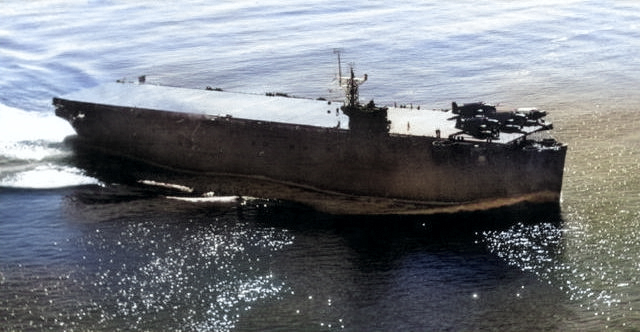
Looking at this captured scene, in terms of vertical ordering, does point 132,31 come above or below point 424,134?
above

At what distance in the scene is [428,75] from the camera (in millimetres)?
77250

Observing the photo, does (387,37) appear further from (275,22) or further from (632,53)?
(632,53)

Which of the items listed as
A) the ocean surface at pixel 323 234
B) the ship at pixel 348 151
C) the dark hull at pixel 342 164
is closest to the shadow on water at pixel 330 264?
the ocean surface at pixel 323 234

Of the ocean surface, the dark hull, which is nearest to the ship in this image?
the dark hull

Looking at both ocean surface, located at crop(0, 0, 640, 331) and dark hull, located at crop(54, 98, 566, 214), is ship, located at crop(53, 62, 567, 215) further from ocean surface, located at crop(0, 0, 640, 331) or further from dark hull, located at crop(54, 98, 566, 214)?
ocean surface, located at crop(0, 0, 640, 331)

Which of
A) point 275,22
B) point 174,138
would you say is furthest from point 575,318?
point 275,22

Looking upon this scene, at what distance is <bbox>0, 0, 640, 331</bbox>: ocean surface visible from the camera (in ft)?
118

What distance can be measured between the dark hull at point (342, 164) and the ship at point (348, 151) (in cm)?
7

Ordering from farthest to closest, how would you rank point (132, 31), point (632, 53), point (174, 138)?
point (132, 31) < point (632, 53) < point (174, 138)

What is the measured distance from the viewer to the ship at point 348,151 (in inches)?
1853

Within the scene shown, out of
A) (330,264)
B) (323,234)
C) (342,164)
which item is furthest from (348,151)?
(330,264)

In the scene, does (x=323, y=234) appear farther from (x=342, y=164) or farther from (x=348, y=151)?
(x=348, y=151)

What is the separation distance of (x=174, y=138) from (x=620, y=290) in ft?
108

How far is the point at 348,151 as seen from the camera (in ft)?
164
